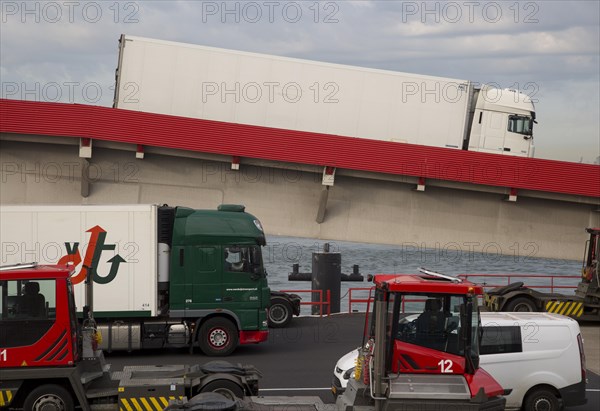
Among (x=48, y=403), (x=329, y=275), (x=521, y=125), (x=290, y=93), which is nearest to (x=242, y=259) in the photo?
(x=290, y=93)

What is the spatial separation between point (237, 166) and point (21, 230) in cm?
712

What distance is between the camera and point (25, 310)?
12461 mm

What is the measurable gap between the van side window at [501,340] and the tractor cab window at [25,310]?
728cm

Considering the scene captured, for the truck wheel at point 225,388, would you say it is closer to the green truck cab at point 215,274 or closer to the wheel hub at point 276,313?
the green truck cab at point 215,274

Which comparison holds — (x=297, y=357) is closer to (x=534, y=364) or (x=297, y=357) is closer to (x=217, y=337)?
(x=217, y=337)

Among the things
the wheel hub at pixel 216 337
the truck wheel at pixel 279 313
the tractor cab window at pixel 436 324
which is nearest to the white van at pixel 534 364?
the tractor cab window at pixel 436 324

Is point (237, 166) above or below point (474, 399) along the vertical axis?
above

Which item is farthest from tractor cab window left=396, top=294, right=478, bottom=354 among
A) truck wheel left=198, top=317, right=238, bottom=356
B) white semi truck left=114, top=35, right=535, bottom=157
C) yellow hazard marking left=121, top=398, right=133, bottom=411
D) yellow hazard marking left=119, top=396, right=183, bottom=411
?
white semi truck left=114, top=35, right=535, bottom=157

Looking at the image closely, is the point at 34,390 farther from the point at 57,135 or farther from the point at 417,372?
the point at 57,135

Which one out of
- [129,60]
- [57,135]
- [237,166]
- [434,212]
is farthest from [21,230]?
Answer: [434,212]

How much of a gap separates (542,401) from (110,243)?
9.86m

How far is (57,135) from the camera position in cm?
2494

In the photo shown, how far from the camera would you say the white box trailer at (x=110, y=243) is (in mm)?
20391

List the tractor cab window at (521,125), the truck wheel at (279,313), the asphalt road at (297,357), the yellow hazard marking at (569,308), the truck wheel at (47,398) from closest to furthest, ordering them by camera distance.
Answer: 1. the truck wheel at (47,398)
2. the asphalt road at (297,357)
3. the truck wheel at (279,313)
4. the yellow hazard marking at (569,308)
5. the tractor cab window at (521,125)
